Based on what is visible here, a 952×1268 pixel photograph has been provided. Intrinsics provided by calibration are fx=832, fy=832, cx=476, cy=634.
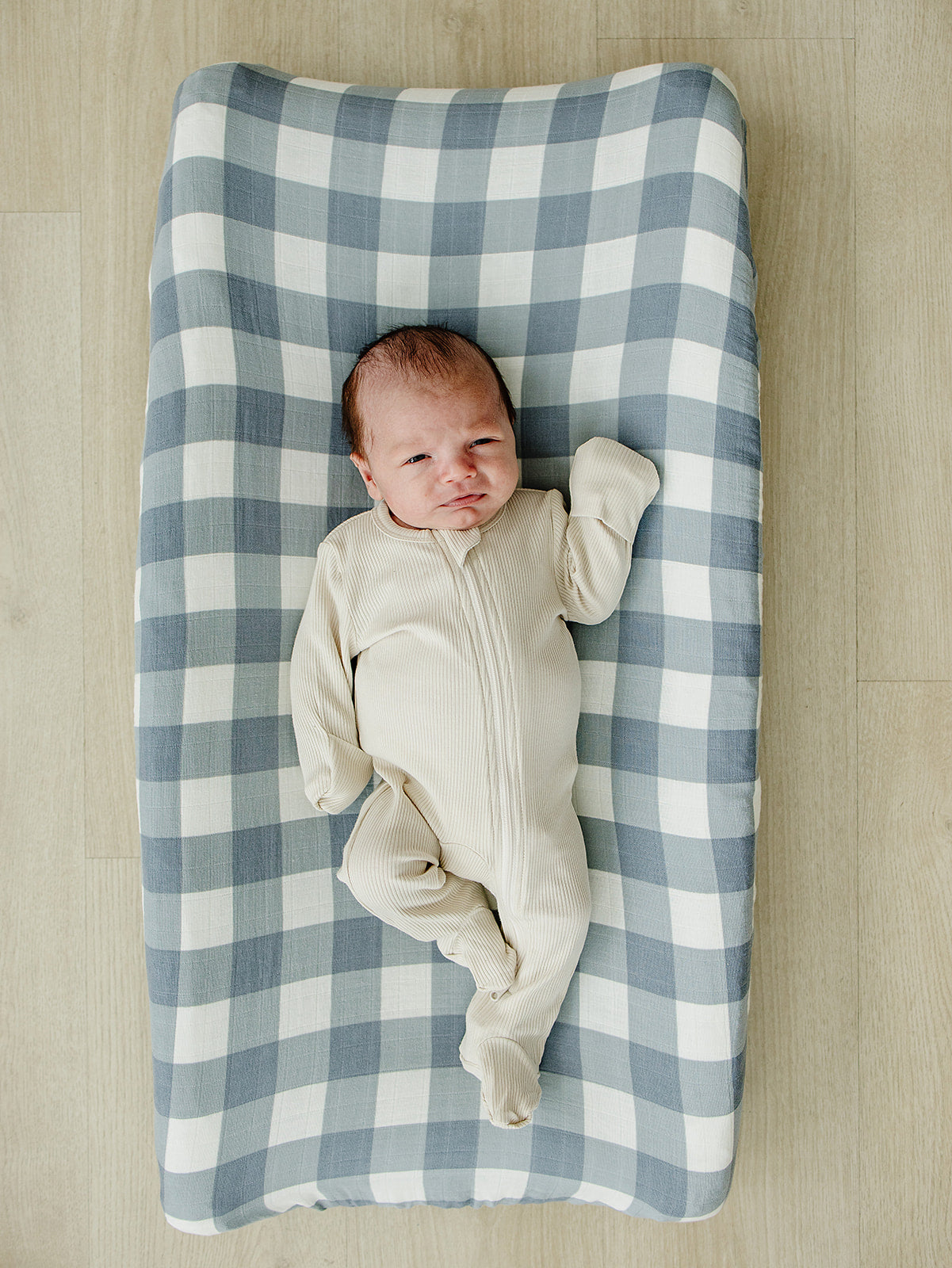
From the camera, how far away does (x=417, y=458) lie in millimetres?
974

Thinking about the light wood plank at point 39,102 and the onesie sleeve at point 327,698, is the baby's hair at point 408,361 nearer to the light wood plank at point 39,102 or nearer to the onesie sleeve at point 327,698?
the onesie sleeve at point 327,698

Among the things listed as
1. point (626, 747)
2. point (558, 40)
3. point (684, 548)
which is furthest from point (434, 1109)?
point (558, 40)

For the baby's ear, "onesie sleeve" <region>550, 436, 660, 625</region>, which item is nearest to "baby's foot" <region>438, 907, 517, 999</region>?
"onesie sleeve" <region>550, 436, 660, 625</region>

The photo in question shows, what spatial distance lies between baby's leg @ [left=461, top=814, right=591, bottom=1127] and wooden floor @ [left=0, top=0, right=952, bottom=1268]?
14.3 inches

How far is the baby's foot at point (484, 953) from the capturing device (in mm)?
1033

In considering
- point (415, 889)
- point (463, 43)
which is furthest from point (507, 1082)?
point (463, 43)

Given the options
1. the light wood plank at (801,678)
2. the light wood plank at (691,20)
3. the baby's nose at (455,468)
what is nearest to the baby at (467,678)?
the baby's nose at (455,468)

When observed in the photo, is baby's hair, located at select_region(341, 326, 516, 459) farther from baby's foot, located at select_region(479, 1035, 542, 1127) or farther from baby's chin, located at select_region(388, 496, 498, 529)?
baby's foot, located at select_region(479, 1035, 542, 1127)

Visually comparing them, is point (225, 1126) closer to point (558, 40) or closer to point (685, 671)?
point (685, 671)

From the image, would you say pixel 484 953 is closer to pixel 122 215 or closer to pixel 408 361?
pixel 408 361

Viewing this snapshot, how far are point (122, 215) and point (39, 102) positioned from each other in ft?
0.67

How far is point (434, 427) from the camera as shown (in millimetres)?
956

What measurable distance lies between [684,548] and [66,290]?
38.2 inches

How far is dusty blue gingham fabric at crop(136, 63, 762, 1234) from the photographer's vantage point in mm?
1007
